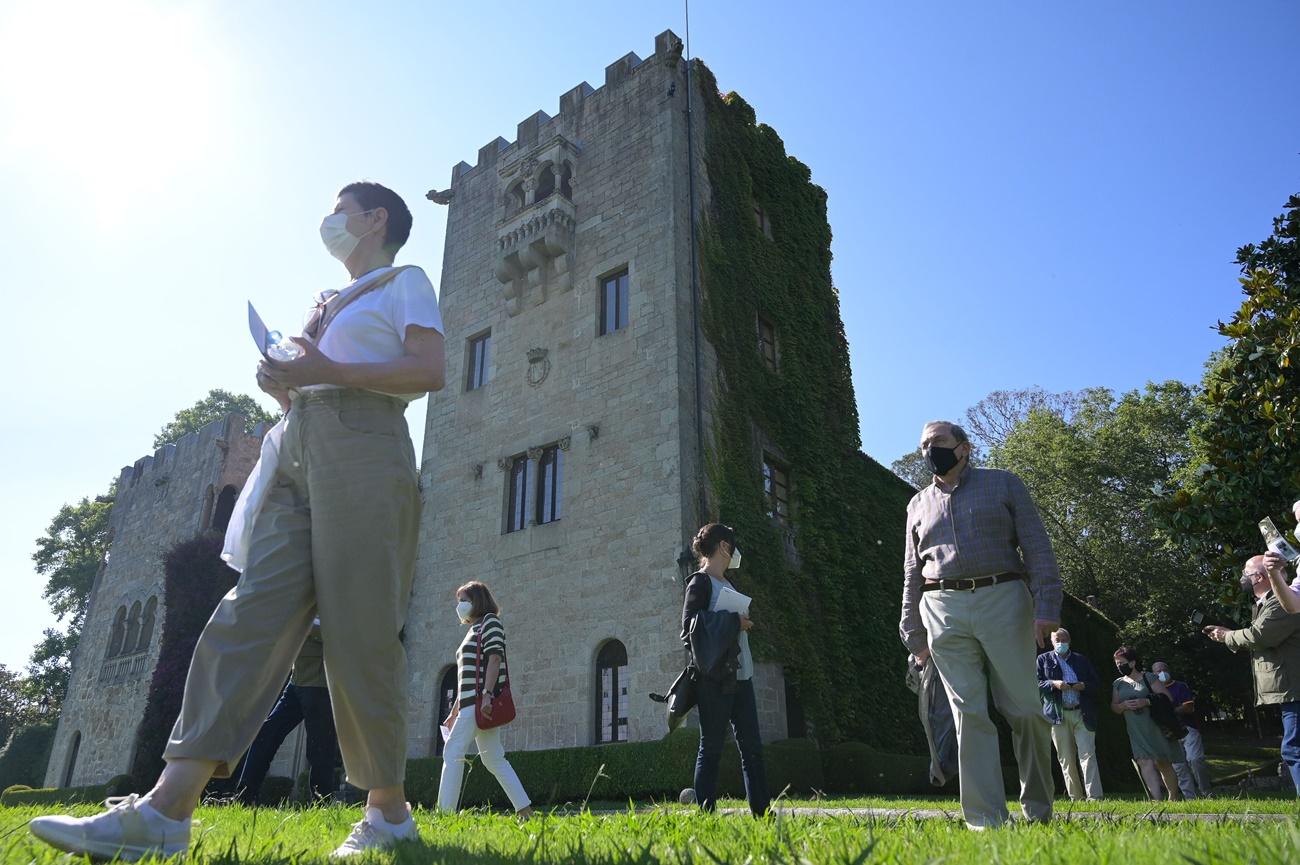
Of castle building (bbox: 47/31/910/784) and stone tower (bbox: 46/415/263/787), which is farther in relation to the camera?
stone tower (bbox: 46/415/263/787)

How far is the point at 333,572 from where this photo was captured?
2709 millimetres

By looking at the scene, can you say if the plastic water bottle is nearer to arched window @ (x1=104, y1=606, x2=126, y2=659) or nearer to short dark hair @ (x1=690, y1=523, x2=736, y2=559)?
short dark hair @ (x1=690, y1=523, x2=736, y2=559)

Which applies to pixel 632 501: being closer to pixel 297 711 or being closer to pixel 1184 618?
pixel 297 711

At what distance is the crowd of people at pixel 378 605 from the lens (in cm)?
254

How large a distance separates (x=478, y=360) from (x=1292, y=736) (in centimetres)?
1661

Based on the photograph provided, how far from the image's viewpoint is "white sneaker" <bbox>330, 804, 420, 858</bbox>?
261 centimetres

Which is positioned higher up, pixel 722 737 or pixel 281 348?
pixel 281 348

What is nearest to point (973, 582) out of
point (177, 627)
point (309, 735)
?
point (309, 735)

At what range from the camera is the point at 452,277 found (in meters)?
20.9

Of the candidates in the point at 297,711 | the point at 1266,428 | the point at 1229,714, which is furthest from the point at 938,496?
the point at 1229,714

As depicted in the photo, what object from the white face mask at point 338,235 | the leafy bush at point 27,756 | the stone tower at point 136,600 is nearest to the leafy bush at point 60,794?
the stone tower at point 136,600

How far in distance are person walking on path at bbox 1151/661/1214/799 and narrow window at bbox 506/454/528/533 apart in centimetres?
1076

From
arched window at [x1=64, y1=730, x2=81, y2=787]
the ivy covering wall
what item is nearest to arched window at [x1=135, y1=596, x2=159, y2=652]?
arched window at [x1=64, y1=730, x2=81, y2=787]

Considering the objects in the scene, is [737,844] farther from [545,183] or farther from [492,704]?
[545,183]
